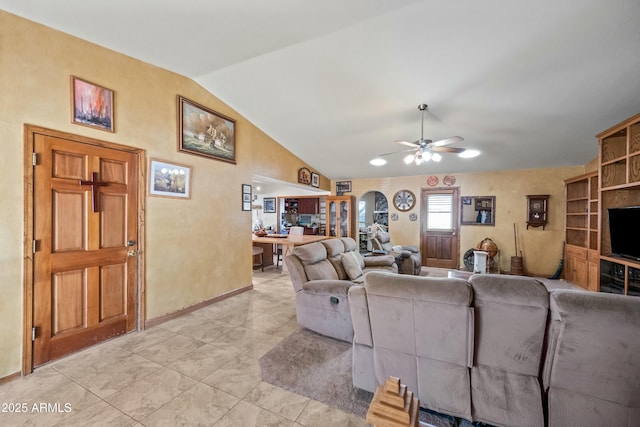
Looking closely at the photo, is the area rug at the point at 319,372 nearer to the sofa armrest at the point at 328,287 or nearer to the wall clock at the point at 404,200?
the sofa armrest at the point at 328,287

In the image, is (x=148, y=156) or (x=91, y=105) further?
(x=148, y=156)

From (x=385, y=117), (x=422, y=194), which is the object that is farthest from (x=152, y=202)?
(x=422, y=194)

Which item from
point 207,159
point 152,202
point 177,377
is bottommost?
point 177,377

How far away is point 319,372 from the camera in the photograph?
2.26 m

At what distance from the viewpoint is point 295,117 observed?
14.4ft

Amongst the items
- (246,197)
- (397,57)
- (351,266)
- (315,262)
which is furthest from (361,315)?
(246,197)

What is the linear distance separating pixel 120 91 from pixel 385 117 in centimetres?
346

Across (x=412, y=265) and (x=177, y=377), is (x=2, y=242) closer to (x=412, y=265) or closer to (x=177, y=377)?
(x=177, y=377)

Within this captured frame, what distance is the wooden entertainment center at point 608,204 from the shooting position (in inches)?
130

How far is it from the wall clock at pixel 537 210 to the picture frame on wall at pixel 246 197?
238 inches

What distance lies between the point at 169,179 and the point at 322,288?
7.69 ft

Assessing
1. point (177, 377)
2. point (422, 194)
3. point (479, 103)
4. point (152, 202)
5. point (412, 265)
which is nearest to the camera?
point (177, 377)

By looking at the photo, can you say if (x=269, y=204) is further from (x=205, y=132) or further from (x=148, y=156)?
(x=148, y=156)

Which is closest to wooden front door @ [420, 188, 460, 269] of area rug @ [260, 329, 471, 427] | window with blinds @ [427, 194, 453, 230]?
window with blinds @ [427, 194, 453, 230]
